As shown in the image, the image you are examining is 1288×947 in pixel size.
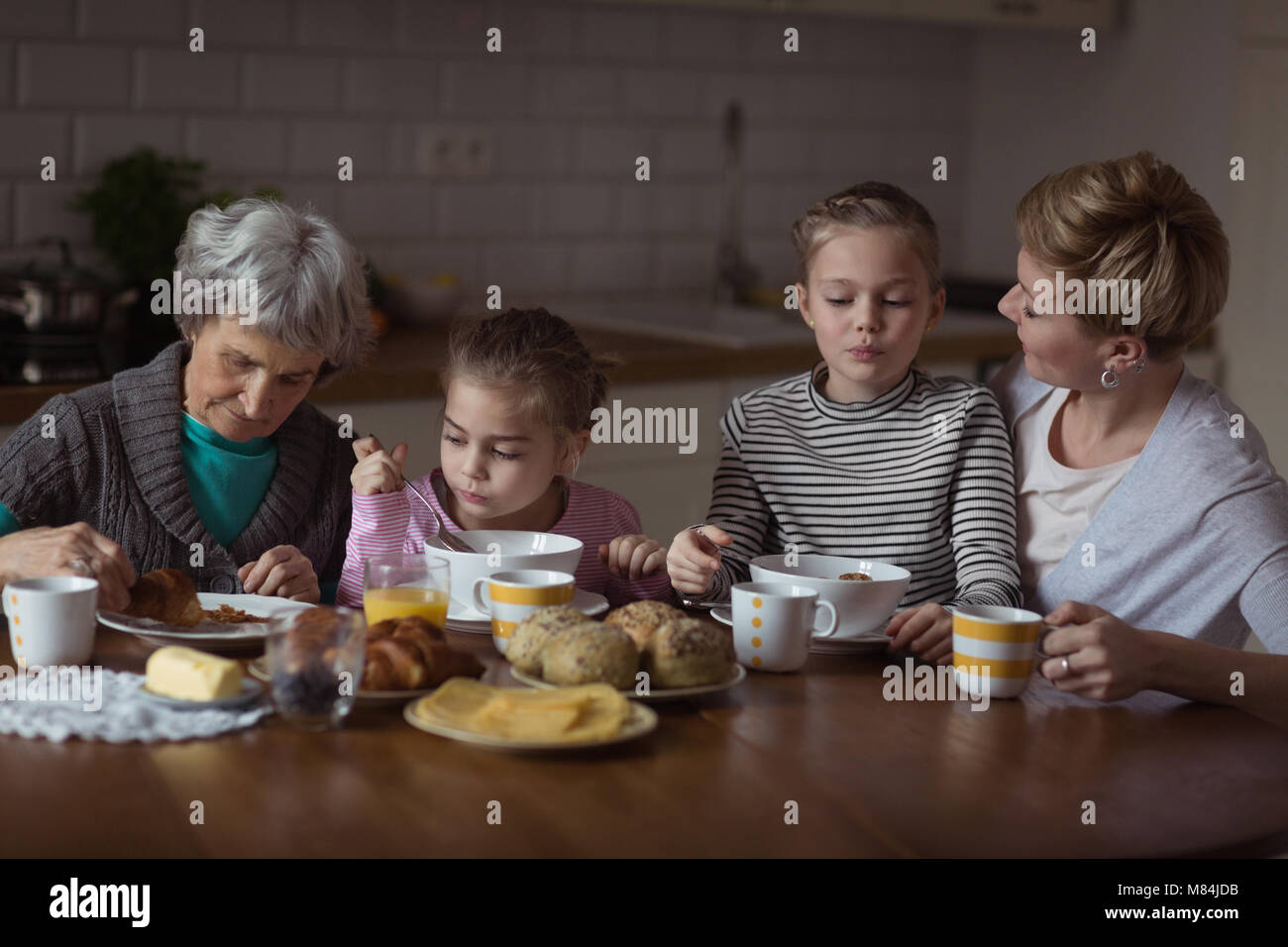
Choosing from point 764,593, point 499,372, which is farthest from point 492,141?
point 764,593

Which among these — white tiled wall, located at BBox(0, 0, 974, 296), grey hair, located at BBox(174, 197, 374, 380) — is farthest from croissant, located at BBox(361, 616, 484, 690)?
white tiled wall, located at BBox(0, 0, 974, 296)

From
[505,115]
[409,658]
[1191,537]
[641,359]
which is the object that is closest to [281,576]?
[409,658]

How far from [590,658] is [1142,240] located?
85 cm

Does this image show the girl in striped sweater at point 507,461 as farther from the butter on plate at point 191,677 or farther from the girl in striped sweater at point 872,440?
the butter on plate at point 191,677

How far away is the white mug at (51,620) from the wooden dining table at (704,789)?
0.16m

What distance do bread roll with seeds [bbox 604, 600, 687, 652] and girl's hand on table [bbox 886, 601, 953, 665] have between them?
A: 0.87 ft

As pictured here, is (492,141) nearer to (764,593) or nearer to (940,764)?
(764,593)

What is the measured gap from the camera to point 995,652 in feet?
4.54

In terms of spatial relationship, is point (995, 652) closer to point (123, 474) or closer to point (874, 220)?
point (874, 220)

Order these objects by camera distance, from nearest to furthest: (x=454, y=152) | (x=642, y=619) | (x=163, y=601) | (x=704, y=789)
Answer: (x=704, y=789) < (x=642, y=619) < (x=163, y=601) < (x=454, y=152)

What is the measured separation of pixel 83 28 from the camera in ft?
10.0

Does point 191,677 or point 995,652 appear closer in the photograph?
point 191,677
